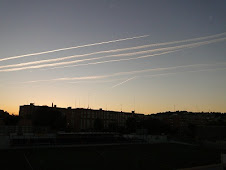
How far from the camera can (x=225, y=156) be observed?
7906 mm

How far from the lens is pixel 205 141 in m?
63.1

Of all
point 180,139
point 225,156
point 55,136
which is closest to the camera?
point 225,156

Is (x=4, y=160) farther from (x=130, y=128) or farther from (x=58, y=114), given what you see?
(x=130, y=128)

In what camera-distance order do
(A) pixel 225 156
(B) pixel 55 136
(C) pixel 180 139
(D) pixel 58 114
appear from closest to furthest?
(A) pixel 225 156 → (B) pixel 55 136 → (C) pixel 180 139 → (D) pixel 58 114

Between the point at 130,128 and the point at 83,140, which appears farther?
the point at 130,128

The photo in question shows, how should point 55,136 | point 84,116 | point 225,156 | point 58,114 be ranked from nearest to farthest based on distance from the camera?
point 225,156 → point 55,136 → point 58,114 → point 84,116

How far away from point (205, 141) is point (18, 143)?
51.3 m

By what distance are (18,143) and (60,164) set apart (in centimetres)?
2397

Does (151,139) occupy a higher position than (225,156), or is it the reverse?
(225,156)

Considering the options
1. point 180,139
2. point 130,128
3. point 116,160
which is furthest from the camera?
point 130,128

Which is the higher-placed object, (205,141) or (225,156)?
(225,156)

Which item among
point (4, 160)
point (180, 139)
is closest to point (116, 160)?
point (4, 160)

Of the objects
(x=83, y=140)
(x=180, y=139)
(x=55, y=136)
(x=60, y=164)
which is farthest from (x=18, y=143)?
(x=180, y=139)

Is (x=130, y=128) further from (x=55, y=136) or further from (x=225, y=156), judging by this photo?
(x=225, y=156)
